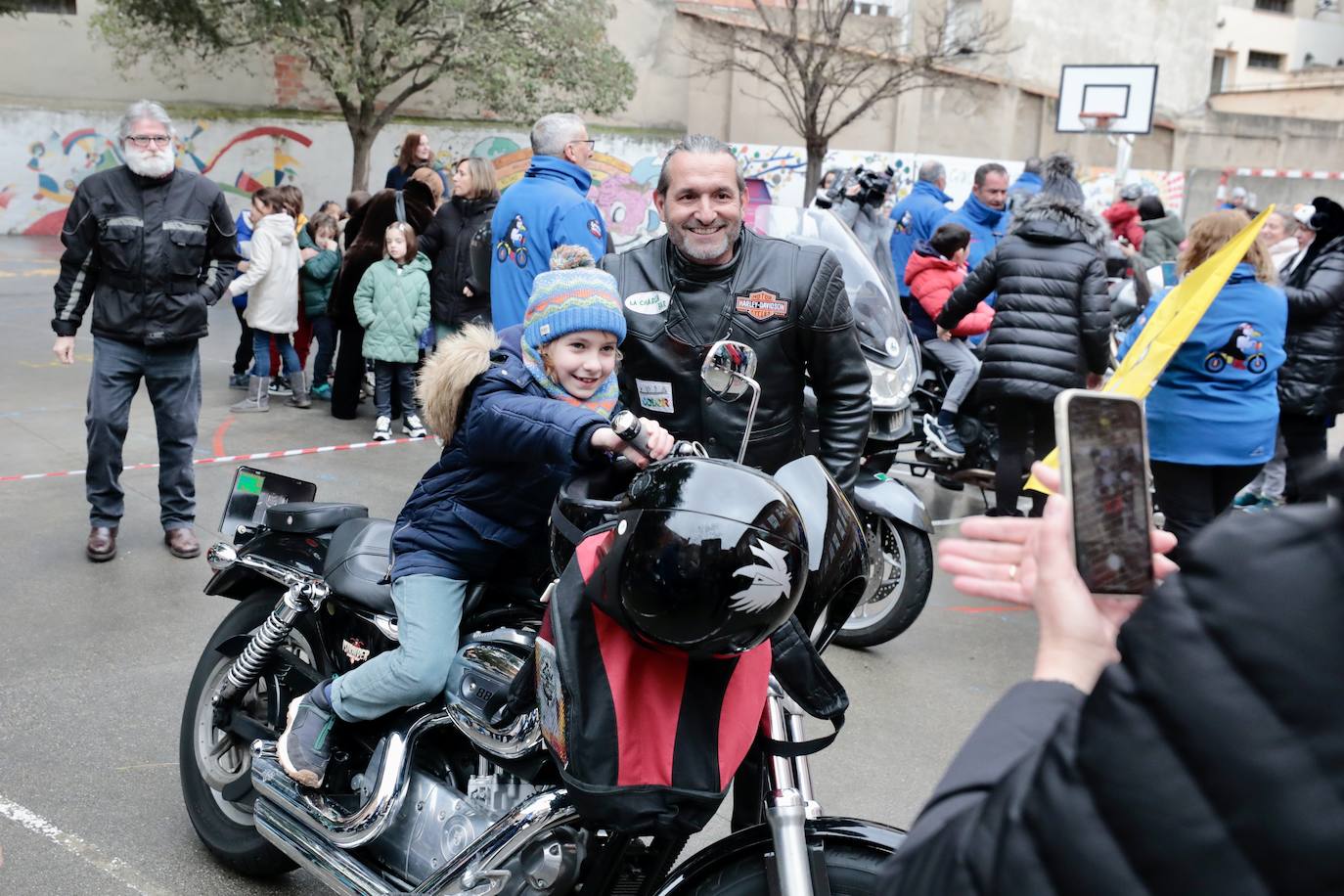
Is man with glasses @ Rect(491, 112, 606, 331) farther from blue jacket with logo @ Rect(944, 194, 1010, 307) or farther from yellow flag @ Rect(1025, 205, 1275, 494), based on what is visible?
blue jacket with logo @ Rect(944, 194, 1010, 307)

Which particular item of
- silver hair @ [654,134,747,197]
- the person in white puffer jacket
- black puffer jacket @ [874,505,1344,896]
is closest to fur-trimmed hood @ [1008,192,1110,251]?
silver hair @ [654,134,747,197]

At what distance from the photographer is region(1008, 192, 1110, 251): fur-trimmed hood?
6258 mm

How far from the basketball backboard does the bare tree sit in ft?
13.9

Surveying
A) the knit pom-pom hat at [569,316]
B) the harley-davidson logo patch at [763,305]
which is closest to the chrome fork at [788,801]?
the knit pom-pom hat at [569,316]

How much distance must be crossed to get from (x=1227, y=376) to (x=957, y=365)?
2196mm

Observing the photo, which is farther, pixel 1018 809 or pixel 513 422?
pixel 513 422

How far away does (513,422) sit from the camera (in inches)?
107

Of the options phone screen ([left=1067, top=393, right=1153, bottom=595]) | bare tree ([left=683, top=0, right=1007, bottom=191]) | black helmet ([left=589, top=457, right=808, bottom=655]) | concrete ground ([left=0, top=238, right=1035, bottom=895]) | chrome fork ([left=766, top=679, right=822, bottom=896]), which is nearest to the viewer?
phone screen ([left=1067, top=393, right=1153, bottom=595])

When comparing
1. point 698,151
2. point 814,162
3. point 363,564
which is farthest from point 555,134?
point 814,162

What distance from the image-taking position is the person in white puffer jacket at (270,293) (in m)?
9.69

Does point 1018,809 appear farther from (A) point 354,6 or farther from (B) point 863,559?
(A) point 354,6

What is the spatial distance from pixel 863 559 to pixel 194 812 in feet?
7.40

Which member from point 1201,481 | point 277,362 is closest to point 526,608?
point 1201,481

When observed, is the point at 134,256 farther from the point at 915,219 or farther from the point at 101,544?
the point at 915,219
